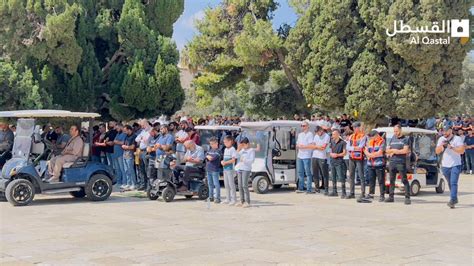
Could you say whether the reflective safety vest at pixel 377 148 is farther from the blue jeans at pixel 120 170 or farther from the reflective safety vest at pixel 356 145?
the blue jeans at pixel 120 170

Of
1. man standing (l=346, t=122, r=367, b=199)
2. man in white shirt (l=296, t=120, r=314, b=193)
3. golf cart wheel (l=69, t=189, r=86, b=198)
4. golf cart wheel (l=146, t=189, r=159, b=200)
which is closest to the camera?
golf cart wheel (l=146, t=189, r=159, b=200)

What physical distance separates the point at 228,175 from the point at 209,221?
2.72 metres

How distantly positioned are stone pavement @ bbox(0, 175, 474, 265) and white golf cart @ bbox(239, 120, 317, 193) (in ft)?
5.30

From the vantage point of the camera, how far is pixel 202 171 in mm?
15477

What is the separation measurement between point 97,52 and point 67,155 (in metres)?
16.4

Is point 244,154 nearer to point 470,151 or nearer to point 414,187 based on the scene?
point 414,187

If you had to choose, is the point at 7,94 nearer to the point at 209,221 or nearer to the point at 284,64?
the point at 284,64

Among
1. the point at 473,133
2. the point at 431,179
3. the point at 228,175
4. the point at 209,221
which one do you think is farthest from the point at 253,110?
the point at 209,221

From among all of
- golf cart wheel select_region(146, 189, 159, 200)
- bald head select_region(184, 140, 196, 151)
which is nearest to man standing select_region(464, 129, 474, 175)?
bald head select_region(184, 140, 196, 151)

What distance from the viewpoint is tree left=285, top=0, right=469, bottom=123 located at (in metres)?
27.0

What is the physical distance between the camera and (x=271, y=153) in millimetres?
17312

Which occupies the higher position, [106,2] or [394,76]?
[106,2]

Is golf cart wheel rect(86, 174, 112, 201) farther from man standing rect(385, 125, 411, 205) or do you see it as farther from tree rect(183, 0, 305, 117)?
tree rect(183, 0, 305, 117)

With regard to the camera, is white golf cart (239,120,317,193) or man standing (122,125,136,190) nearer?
white golf cart (239,120,317,193)
